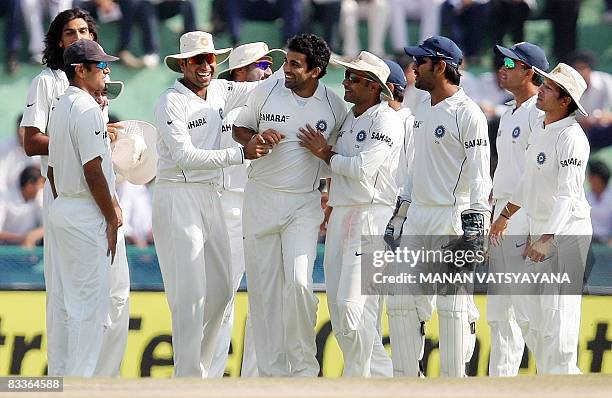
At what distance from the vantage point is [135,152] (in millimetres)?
8562

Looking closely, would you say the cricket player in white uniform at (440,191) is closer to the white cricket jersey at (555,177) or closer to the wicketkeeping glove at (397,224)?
the wicketkeeping glove at (397,224)

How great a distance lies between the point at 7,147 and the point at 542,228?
16.6 feet

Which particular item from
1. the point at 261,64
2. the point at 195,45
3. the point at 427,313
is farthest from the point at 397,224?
the point at 195,45

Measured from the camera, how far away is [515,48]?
892 cm

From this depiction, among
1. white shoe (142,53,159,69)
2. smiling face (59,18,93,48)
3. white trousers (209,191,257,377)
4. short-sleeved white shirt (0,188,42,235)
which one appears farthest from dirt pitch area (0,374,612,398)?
white shoe (142,53,159,69)

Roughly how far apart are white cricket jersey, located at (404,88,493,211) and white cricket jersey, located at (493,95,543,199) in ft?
2.25

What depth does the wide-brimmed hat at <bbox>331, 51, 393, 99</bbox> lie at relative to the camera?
8.02 metres

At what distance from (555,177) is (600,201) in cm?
343

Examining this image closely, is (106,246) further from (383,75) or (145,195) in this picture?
(145,195)

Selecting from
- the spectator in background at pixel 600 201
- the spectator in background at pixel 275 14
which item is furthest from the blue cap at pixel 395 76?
the spectator in background at pixel 275 14

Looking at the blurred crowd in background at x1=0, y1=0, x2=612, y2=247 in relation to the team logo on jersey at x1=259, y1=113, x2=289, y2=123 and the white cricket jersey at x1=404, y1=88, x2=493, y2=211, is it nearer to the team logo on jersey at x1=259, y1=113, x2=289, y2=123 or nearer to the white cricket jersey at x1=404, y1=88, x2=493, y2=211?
the white cricket jersey at x1=404, y1=88, x2=493, y2=211

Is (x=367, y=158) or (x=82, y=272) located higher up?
(x=367, y=158)

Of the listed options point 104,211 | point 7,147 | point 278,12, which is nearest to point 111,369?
point 104,211

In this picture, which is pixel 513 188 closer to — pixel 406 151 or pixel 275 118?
pixel 406 151
